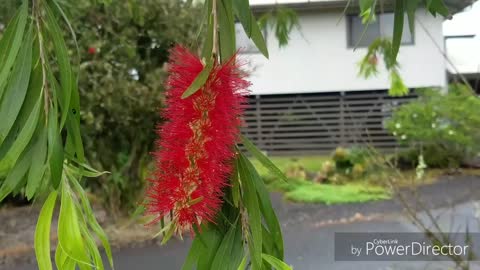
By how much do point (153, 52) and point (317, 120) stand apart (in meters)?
5.34

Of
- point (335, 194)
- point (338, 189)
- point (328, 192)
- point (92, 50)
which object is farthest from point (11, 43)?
point (338, 189)

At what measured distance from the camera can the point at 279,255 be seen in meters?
→ 0.76

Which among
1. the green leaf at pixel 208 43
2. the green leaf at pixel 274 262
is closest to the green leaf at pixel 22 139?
the green leaf at pixel 208 43

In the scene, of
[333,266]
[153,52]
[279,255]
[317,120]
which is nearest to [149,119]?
[153,52]

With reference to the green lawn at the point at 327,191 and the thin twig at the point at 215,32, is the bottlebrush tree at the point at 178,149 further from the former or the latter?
the green lawn at the point at 327,191

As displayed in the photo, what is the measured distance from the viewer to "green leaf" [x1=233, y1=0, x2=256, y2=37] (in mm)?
736


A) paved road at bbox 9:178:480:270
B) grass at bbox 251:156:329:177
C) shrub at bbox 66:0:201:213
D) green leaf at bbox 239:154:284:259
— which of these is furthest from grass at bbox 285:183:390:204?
green leaf at bbox 239:154:284:259

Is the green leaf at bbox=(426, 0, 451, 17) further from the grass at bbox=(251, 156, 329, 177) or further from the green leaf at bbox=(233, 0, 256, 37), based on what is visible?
the grass at bbox=(251, 156, 329, 177)

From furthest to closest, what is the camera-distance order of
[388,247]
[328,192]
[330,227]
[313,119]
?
[313,119], [328,192], [330,227], [388,247]

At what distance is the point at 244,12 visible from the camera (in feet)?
2.41

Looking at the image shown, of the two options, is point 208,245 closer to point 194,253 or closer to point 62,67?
point 194,253

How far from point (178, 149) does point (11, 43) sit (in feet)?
0.90

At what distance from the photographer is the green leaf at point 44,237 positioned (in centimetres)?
67

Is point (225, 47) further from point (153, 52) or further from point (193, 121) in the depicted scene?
point (153, 52)
